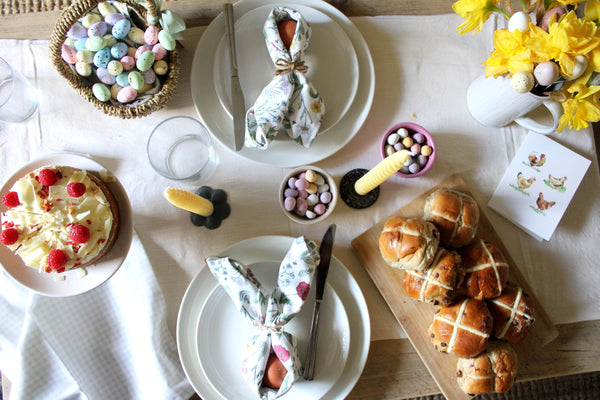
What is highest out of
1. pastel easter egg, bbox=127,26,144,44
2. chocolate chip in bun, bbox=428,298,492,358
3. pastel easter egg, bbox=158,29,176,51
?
pastel easter egg, bbox=158,29,176,51

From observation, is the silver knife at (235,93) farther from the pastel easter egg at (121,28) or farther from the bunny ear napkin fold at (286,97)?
the pastel easter egg at (121,28)

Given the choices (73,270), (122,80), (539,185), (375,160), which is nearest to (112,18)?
(122,80)

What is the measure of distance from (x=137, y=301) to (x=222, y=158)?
377 mm

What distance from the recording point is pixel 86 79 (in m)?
0.89

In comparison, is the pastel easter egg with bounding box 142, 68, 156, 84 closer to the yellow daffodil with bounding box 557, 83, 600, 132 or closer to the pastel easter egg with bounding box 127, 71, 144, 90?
the pastel easter egg with bounding box 127, 71, 144, 90

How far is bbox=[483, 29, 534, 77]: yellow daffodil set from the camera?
734 mm

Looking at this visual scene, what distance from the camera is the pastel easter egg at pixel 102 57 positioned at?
2.77ft

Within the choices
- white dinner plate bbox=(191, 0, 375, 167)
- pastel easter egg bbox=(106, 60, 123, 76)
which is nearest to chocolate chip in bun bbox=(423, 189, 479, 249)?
white dinner plate bbox=(191, 0, 375, 167)

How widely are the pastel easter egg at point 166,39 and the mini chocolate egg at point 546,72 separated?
2.34 ft

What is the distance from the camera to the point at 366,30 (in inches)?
39.5

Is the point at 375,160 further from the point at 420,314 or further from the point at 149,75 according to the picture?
the point at 149,75

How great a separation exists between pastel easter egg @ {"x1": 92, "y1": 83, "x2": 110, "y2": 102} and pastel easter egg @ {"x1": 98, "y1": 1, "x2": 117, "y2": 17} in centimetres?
15

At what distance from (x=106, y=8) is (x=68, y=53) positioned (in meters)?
0.13

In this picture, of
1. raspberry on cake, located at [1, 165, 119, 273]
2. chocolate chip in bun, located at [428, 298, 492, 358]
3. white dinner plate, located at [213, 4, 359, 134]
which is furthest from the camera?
white dinner plate, located at [213, 4, 359, 134]
